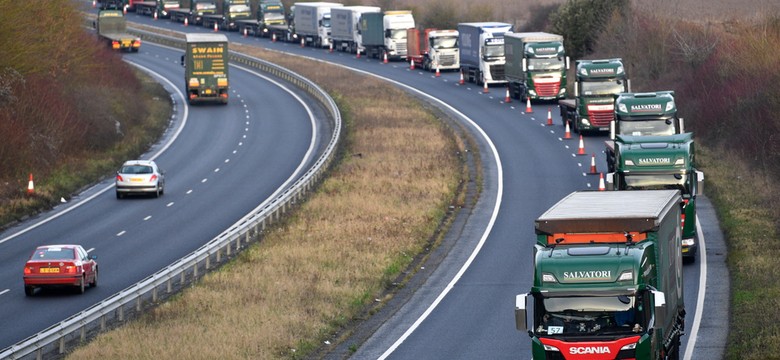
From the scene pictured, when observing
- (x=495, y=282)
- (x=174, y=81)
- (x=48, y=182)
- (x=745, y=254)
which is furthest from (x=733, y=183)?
(x=174, y=81)

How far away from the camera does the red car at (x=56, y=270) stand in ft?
120

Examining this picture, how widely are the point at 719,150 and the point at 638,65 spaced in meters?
22.2

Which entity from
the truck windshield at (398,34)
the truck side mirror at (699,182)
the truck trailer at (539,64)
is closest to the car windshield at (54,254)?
the truck side mirror at (699,182)

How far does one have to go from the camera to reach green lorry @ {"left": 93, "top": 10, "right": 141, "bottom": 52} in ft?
400

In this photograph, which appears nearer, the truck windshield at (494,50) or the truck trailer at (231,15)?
the truck windshield at (494,50)

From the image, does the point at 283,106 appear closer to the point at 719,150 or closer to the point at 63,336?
the point at 719,150

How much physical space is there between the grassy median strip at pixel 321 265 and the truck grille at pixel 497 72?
1873 centimetres

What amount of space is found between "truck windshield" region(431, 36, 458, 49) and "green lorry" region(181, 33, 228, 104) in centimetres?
1596

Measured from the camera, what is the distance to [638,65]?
80750mm

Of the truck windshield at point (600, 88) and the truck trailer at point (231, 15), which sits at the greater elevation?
the truck windshield at point (600, 88)

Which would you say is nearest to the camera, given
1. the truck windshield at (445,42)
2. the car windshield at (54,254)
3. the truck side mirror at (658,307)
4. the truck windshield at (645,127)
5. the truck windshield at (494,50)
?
the truck side mirror at (658,307)

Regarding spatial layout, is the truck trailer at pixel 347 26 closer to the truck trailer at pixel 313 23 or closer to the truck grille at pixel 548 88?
the truck trailer at pixel 313 23

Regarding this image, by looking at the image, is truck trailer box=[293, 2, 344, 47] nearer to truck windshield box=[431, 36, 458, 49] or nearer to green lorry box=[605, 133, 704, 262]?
truck windshield box=[431, 36, 458, 49]

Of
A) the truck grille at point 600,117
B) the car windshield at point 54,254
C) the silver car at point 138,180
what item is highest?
the car windshield at point 54,254
